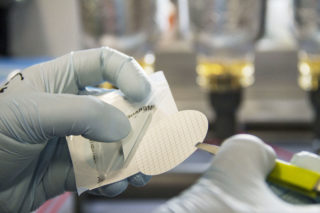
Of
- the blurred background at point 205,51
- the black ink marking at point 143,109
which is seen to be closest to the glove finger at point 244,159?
the black ink marking at point 143,109

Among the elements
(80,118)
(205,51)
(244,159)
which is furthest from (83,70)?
(205,51)

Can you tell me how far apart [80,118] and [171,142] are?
0.50 ft

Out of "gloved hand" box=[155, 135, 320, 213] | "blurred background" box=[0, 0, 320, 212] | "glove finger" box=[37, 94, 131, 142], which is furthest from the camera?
"blurred background" box=[0, 0, 320, 212]

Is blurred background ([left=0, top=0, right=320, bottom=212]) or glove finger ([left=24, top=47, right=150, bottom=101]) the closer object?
glove finger ([left=24, top=47, right=150, bottom=101])

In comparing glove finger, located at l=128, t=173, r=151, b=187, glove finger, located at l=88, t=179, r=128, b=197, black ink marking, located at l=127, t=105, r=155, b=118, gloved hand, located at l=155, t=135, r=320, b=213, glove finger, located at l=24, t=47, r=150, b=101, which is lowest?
glove finger, located at l=88, t=179, r=128, b=197

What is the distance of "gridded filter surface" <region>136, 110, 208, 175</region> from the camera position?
0.65 m

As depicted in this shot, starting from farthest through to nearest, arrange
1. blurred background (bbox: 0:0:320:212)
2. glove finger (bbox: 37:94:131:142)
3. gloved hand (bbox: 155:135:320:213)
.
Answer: blurred background (bbox: 0:0:320:212), glove finger (bbox: 37:94:131:142), gloved hand (bbox: 155:135:320:213)

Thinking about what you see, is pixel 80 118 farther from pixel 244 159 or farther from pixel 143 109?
pixel 244 159

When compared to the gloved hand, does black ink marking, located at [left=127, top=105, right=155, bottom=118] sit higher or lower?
higher

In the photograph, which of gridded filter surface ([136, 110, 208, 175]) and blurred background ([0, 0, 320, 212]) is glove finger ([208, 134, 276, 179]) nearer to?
gridded filter surface ([136, 110, 208, 175])

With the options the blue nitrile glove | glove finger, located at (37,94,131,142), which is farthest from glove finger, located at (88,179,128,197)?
glove finger, located at (37,94,131,142)

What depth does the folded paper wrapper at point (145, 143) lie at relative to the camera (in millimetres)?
656

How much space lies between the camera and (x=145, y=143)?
0.66 m

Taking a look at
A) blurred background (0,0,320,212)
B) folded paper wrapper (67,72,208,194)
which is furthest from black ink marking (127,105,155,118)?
blurred background (0,0,320,212)
